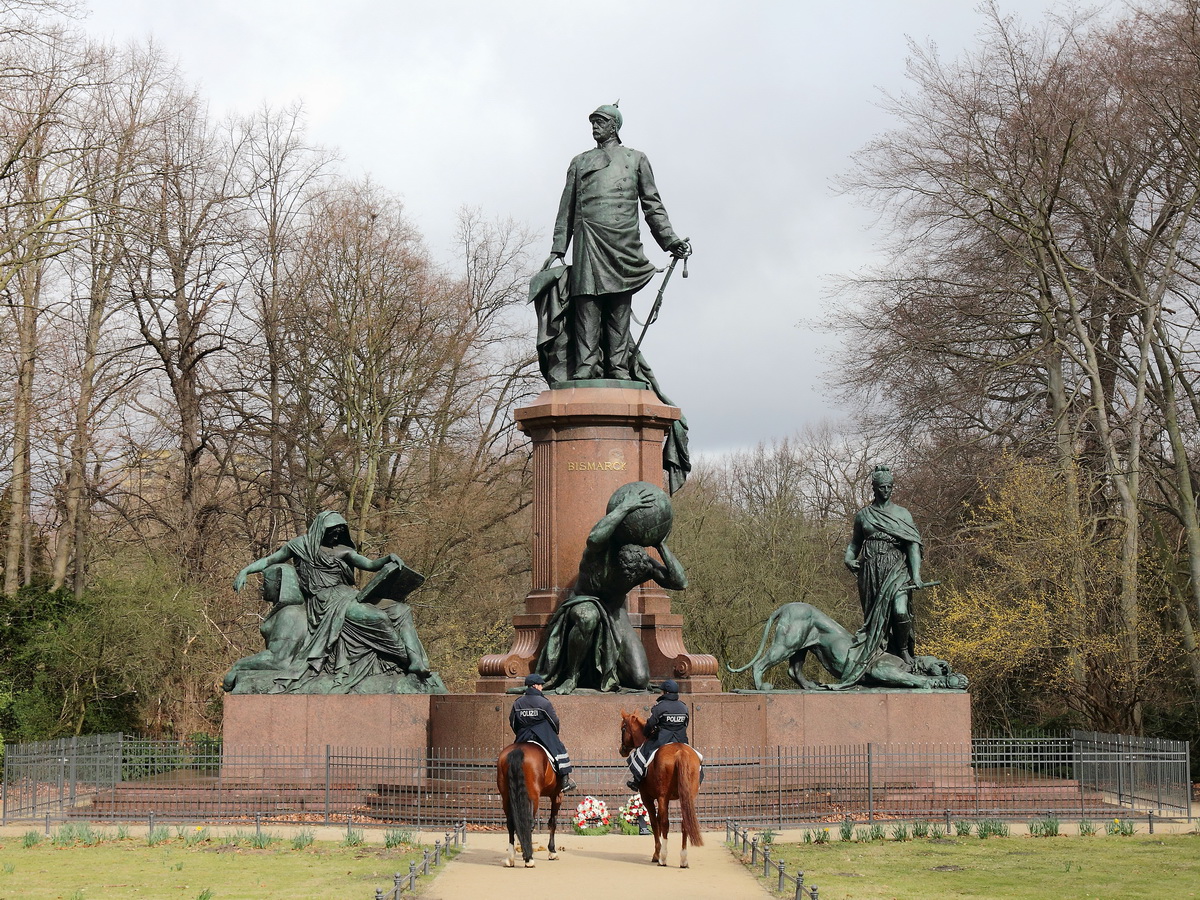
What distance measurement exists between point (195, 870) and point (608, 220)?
9.67m

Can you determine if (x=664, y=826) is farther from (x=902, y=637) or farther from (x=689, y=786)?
(x=902, y=637)

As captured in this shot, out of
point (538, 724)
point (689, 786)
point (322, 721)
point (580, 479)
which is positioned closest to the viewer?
point (689, 786)

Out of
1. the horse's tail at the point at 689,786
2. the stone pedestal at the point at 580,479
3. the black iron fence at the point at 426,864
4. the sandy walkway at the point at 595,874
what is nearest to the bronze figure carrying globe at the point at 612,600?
the stone pedestal at the point at 580,479

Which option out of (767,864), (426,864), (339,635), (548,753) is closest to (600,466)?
(339,635)

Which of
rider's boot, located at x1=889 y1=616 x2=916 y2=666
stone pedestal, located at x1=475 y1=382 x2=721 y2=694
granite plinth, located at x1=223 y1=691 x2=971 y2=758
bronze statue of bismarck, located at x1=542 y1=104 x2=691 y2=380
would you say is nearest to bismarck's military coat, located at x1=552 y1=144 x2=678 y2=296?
bronze statue of bismarck, located at x1=542 y1=104 x2=691 y2=380

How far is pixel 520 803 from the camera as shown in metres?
12.9

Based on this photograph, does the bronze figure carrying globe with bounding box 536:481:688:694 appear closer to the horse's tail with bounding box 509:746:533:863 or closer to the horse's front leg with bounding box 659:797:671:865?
the horse's tail with bounding box 509:746:533:863

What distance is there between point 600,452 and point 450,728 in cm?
362

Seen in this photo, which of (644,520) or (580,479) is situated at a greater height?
(580,479)

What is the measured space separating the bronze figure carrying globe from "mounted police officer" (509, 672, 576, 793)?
11.5ft

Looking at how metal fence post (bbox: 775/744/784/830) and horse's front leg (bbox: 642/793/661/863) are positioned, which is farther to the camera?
metal fence post (bbox: 775/744/784/830)

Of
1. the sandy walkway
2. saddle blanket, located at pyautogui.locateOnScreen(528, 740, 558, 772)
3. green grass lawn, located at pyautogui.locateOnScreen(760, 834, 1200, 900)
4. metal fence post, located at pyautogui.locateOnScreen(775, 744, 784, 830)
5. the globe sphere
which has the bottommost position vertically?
green grass lawn, located at pyautogui.locateOnScreen(760, 834, 1200, 900)

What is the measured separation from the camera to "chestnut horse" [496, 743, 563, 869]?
12.8 metres

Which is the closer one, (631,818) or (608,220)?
(631,818)
